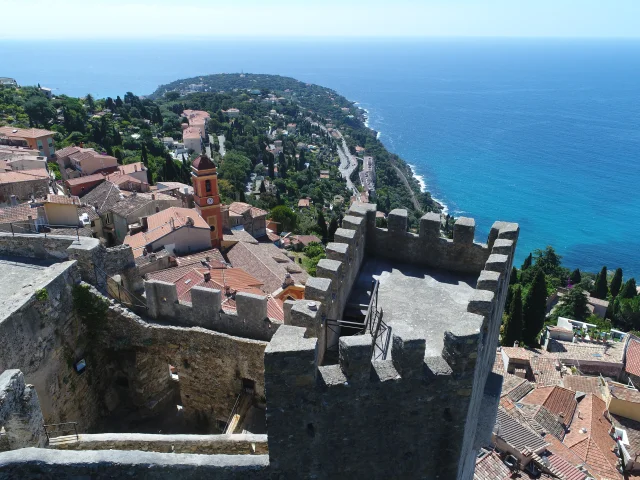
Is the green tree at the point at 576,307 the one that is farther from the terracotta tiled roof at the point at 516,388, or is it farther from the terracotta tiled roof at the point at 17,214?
the terracotta tiled roof at the point at 17,214

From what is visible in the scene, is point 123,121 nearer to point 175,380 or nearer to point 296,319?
point 175,380

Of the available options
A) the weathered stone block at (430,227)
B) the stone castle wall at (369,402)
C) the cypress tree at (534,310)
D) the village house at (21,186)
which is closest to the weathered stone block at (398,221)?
the weathered stone block at (430,227)

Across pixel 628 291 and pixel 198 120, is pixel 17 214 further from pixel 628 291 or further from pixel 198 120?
pixel 198 120

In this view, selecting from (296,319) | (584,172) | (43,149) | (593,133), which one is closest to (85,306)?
(296,319)

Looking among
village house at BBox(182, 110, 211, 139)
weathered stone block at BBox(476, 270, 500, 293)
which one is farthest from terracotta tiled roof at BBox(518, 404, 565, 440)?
village house at BBox(182, 110, 211, 139)

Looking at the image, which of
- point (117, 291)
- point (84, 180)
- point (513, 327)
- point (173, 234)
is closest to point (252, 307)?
point (117, 291)
